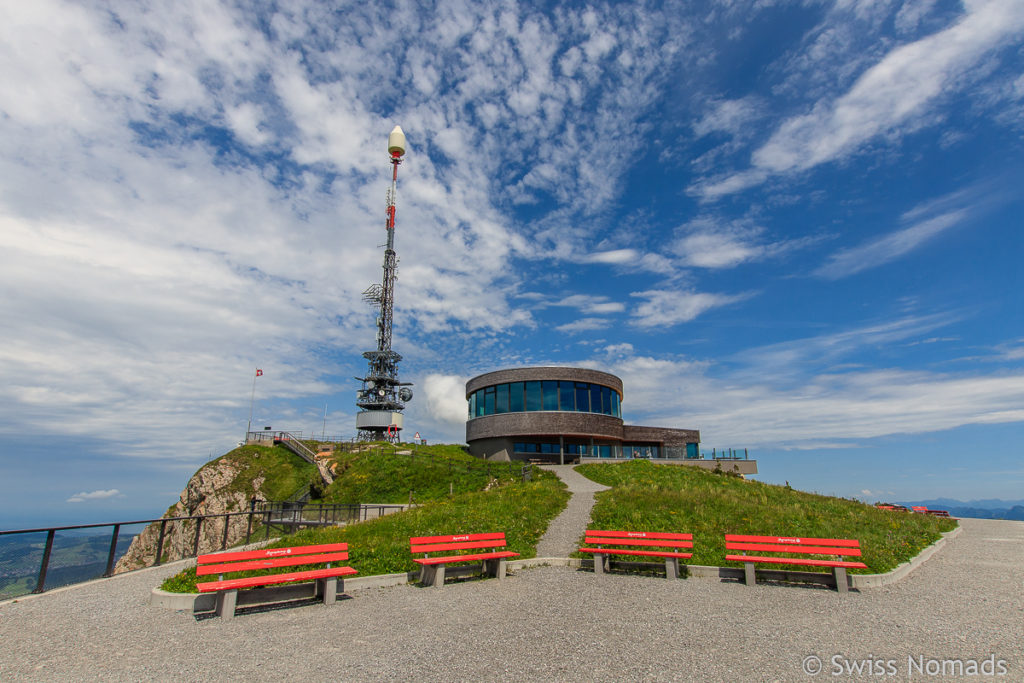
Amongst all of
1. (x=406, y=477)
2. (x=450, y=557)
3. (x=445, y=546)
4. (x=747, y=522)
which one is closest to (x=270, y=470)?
(x=406, y=477)

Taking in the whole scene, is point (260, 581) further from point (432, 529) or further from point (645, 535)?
point (645, 535)

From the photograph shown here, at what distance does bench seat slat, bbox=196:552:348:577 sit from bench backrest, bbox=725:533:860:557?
7952 millimetres

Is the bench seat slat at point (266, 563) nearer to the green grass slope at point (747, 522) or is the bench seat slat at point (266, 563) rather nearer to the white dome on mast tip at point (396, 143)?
the green grass slope at point (747, 522)

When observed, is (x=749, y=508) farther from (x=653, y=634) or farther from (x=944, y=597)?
(x=653, y=634)

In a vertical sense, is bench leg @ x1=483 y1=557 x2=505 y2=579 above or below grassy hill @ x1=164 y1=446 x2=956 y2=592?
below

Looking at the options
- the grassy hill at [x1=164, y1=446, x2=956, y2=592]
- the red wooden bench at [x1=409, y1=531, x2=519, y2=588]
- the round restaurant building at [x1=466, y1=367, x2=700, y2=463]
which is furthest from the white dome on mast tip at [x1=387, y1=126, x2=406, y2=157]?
the red wooden bench at [x1=409, y1=531, x2=519, y2=588]

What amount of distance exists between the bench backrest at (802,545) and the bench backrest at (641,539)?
989mm

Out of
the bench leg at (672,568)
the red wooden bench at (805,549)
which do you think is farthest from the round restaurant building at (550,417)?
the red wooden bench at (805,549)

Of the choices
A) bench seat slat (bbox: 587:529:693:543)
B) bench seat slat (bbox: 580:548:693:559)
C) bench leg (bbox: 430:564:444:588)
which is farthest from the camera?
bench seat slat (bbox: 587:529:693:543)

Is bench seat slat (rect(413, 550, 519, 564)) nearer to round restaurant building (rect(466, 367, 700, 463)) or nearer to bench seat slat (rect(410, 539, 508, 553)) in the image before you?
bench seat slat (rect(410, 539, 508, 553))

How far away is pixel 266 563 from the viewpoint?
28.8ft

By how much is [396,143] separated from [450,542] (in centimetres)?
6439

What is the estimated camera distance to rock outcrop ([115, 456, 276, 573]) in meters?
36.4

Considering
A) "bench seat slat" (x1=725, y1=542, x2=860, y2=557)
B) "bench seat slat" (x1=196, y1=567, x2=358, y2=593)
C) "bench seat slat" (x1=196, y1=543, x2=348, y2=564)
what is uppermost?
"bench seat slat" (x1=196, y1=543, x2=348, y2=564)
